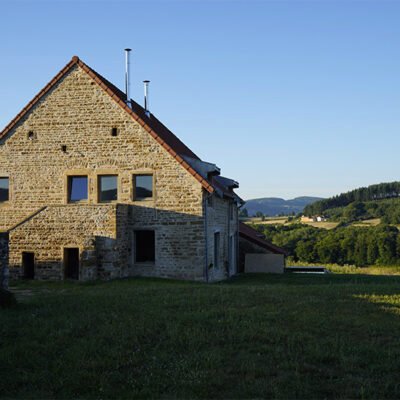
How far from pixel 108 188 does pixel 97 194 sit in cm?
52

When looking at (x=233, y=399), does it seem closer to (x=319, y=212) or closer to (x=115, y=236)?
(x=115, y=236)

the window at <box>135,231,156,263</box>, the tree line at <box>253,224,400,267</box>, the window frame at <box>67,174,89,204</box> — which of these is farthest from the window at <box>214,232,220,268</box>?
the tree line at <box>253,224,400,267</box>

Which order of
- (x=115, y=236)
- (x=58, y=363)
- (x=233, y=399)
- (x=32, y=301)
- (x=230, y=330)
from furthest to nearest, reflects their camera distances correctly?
(x=115, y=236) < (x=32, y=301) < (x=230, y=330) < (x=58, y=363) < (x=233, y=399)

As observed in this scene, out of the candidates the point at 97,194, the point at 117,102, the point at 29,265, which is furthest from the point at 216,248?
the point at 29,265

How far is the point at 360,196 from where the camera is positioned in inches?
4432

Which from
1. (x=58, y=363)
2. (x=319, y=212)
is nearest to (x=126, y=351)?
(x=58, y=363)

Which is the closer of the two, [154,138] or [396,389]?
[396,389]

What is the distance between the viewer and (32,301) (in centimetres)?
1302

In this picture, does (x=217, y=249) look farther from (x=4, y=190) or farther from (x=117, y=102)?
(x=4, y=190)

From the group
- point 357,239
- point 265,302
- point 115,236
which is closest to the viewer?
point 265,302

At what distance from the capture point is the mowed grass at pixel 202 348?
263 inches

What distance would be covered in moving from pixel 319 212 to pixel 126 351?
108291 millimetres

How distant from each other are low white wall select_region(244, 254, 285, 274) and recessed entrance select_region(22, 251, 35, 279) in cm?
1222

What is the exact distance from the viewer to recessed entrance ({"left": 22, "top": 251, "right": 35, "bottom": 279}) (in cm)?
2034
